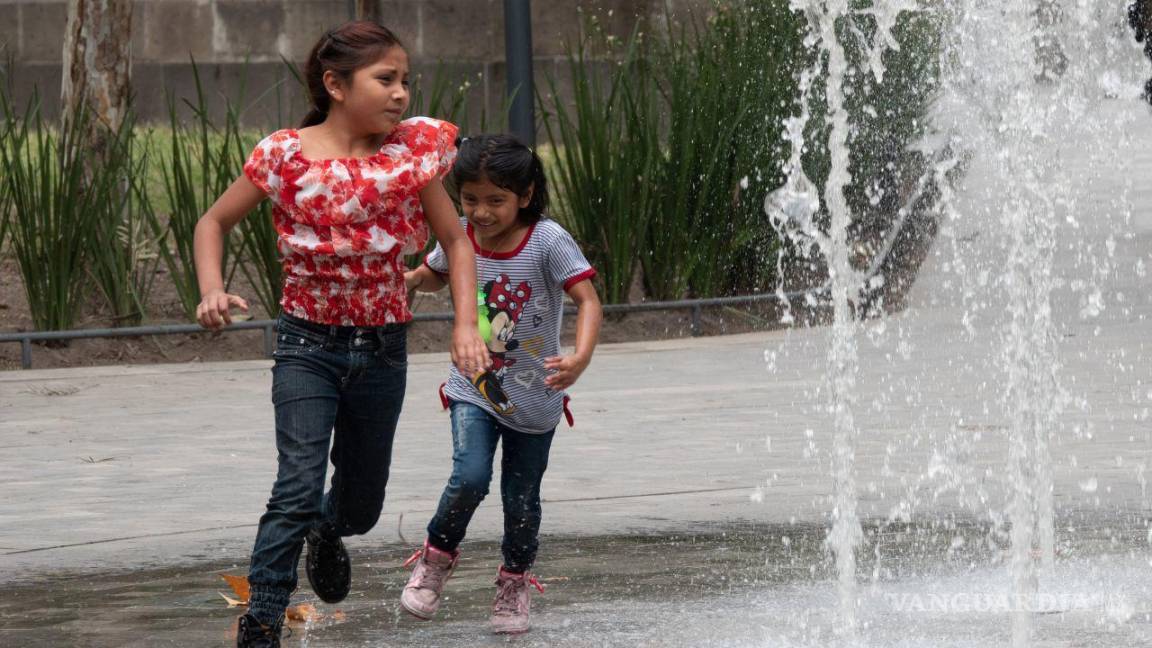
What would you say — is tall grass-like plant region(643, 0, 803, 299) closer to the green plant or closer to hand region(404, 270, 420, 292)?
the green plant

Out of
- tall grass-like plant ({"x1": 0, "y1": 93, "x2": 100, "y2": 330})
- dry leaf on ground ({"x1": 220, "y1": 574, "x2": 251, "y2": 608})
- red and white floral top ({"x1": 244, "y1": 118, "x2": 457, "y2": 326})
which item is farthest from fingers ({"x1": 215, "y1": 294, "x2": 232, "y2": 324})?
tall grass-like plant ({"x1": 0, "y1": 93, "x2": 100, "y2": 330})

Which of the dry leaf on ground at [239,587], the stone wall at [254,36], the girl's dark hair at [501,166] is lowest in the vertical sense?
the dry leaf on ground at [239,587]

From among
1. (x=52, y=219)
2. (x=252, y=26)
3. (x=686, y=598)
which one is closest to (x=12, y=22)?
(x=252, y=26)

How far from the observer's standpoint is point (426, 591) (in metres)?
4.65

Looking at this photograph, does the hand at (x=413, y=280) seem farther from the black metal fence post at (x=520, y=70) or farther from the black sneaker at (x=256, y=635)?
the black metal fence post at (x=520, y=70)

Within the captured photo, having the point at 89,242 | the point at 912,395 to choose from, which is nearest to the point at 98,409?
the point at 89,242

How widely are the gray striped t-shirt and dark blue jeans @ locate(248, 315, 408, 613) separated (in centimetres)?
27

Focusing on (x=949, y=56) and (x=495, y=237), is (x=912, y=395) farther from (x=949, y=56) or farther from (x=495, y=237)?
(x=949, y=56)

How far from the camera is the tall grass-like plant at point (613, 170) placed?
34.3ft

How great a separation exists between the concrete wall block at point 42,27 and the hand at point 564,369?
15855 mm

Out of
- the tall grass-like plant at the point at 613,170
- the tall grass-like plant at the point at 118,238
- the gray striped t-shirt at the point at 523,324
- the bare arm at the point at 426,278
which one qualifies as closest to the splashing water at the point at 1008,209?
the gray striped t-shirt at the point at 523,324

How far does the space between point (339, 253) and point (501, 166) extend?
23.7 inches

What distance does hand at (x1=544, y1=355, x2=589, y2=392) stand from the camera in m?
4.55

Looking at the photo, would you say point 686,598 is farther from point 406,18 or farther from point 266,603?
point 406,18
